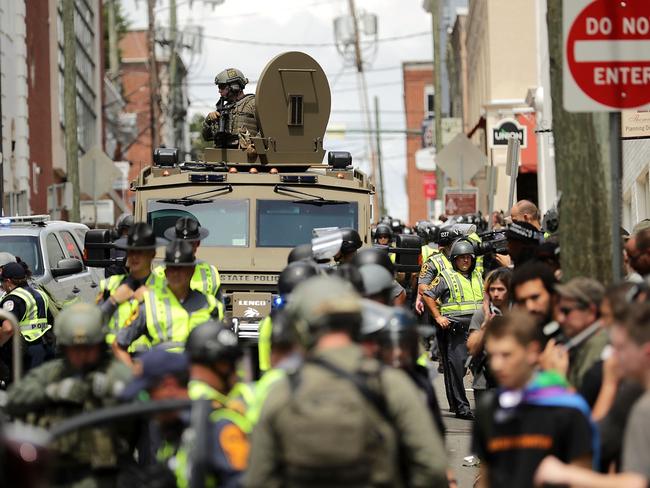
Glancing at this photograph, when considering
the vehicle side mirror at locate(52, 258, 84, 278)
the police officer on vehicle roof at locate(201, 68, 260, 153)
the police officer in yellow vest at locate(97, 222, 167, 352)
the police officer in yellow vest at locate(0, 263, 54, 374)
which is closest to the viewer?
the police officer in yellow vest at locate(97, 222, 167, 352)

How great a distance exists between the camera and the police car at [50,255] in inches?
658

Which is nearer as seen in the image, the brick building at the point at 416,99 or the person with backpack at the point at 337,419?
the person with backpack at the point at 337,419

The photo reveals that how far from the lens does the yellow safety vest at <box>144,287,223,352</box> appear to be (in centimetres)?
1043

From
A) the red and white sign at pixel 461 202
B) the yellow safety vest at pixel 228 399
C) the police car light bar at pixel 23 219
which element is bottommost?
the yellow safety vest at pixel 228 399

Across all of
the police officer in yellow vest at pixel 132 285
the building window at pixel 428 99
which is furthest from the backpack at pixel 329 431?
the building window at pixel 428 99

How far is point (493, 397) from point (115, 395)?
5.95ft

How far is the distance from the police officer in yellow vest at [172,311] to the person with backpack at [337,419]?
420 cm

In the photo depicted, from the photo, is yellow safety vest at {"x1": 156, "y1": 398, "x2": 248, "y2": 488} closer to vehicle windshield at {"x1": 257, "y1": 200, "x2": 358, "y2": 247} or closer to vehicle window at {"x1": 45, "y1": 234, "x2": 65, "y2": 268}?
vehicle windshield at {"x1": 257, "y1": 200, "x2": 358, "y2": 247}

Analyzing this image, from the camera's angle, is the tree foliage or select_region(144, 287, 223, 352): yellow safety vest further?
select_region(144, 287, 223, 352): yellow safety vest

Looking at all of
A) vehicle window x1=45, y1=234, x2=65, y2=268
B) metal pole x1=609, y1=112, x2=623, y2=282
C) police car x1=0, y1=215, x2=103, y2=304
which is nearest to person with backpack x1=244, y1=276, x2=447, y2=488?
metal pole x1=609, y1=112, x2=623, y2=282

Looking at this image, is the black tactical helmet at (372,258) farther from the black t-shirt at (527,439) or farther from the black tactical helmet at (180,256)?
the black t-shirt at (527,439)

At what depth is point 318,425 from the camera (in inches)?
217

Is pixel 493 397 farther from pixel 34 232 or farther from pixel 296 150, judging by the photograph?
pixel 34 232

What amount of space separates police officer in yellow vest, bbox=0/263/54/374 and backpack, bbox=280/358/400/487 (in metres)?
8.99
